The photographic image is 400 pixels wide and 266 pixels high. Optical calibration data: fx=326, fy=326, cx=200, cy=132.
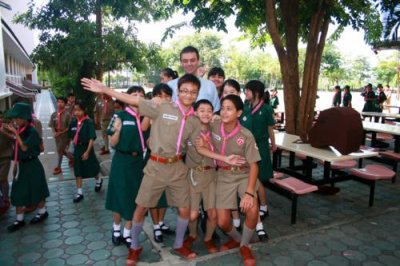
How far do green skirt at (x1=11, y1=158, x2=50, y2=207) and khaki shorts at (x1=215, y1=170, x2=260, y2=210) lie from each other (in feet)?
7.56

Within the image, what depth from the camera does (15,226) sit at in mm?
3904

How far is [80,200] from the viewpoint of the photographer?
16.0 ft

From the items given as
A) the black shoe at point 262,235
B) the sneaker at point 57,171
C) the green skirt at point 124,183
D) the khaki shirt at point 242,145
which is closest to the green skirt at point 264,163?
the black shoe at point 262,235

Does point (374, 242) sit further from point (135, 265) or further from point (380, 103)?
point (380, 103)

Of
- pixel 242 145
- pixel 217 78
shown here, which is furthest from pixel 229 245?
pixel 217 78

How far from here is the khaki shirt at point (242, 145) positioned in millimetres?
3039

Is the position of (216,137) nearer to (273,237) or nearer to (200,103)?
(200,103)

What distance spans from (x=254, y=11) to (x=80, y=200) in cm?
620

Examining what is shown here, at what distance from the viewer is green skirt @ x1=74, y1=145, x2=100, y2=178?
4883mm

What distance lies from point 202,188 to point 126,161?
0.83 m

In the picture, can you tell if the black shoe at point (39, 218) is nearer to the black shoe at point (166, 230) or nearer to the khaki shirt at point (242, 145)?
the black shoe at point (166, 230)

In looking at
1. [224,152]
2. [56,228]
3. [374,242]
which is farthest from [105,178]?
[374,242]

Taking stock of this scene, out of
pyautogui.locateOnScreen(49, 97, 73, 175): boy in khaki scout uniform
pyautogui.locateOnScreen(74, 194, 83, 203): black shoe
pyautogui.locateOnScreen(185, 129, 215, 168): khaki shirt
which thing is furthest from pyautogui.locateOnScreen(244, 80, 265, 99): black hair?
pyautogui.locateOnScreen(49, 97, 73, 175): boy in khaki scout uniform

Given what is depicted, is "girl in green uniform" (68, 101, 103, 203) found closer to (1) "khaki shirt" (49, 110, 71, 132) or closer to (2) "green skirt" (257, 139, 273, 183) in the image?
(1) "khaki shirt" (49, 110, 71, 132)
